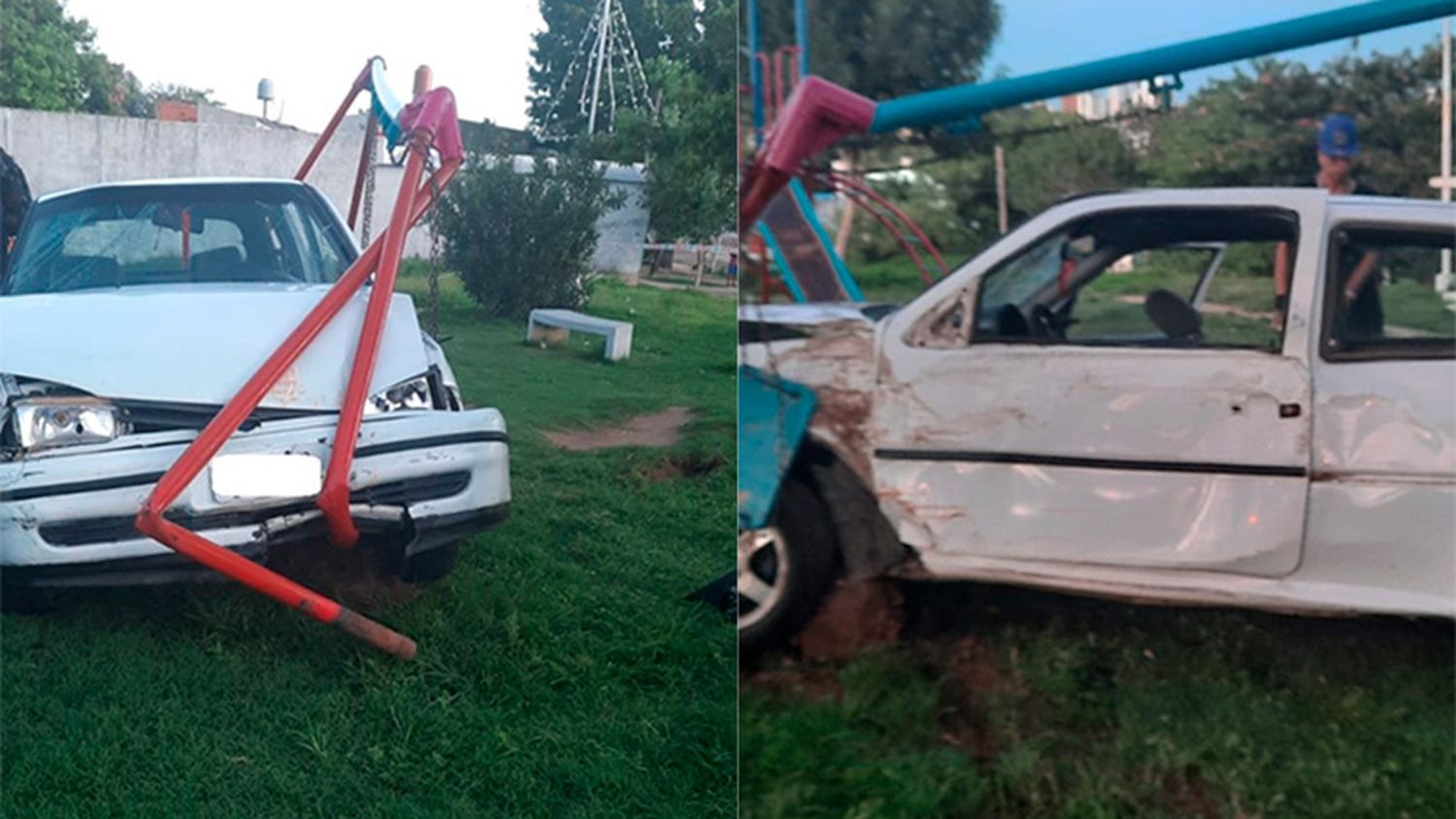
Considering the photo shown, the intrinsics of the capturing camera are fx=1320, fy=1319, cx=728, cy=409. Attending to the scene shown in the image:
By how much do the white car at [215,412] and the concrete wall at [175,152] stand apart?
37 millimetres

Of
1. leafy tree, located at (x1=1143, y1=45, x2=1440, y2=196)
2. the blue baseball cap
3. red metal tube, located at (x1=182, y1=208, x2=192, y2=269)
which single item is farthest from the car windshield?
the blue baseball cap

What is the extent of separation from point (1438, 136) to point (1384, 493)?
48 cm

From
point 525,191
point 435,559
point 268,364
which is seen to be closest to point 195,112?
point 268,364

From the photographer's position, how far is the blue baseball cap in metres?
1.74

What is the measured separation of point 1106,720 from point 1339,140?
852mm

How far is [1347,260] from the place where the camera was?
1.78 metres

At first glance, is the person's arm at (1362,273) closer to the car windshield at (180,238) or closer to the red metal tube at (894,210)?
the red metal tube at (894,210)

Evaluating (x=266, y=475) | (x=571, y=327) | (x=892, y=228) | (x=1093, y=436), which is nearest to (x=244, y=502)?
(x=266, y=475)

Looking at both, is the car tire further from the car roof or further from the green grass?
the car roof

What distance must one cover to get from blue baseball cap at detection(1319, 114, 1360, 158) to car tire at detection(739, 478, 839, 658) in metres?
0.82

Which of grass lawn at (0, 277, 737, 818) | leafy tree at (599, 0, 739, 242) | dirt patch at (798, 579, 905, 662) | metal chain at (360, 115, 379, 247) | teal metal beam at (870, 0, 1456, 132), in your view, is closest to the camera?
teal metal beam at (870, 0, 1456, 132)

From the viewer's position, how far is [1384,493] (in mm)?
1770

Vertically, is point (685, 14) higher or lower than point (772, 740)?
higher

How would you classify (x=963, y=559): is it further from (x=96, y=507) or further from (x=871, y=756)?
(x=96, y=507)
